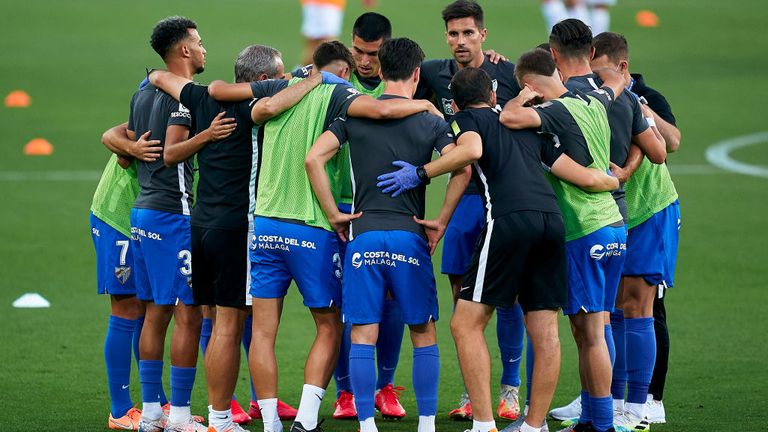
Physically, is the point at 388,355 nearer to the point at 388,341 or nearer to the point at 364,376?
the point at 388,341

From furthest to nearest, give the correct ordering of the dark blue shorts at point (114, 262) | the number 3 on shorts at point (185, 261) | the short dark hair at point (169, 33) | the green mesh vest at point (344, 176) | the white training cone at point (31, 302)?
the white training cone at point (31, 302), the dark blue shorts at point (114, 262), the short dark hair at point (169, 33), the number 3 on shorts at point (185, 261), the green mesh vest at point (344, 176)

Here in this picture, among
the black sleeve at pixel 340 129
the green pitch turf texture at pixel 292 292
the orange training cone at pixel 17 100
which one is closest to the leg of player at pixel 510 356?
the green pitch turf texture at pixel 292 292

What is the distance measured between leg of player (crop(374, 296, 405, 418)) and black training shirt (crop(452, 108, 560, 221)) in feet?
5.09

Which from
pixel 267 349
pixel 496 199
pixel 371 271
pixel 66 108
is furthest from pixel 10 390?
pixel 66 108

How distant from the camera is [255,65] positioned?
26.6 feet

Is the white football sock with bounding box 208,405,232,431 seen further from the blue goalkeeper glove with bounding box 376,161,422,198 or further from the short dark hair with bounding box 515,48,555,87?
the short dark hair with bounding box 515,48,555,87

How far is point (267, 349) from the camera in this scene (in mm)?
7742

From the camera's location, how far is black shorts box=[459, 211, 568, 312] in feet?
24.4

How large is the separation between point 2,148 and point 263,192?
1309 centimetres

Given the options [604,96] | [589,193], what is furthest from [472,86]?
[589,193]

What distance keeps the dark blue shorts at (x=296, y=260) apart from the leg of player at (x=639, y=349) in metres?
2.04

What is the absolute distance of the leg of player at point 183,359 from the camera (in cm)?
802

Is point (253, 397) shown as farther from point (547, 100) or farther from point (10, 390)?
point (547, 100)

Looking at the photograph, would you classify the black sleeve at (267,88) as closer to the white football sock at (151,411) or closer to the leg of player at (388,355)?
the leg of player at (388,355)
